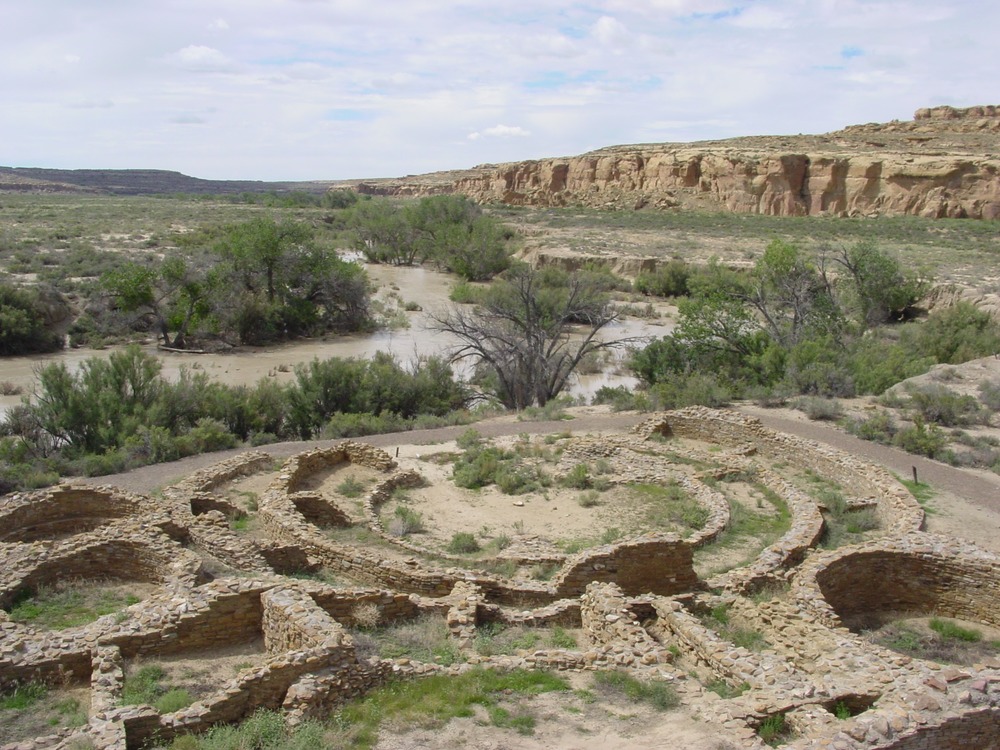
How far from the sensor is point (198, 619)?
363 inches

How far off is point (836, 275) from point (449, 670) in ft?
112

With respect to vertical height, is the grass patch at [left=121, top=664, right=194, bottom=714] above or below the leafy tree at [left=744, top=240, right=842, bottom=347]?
below

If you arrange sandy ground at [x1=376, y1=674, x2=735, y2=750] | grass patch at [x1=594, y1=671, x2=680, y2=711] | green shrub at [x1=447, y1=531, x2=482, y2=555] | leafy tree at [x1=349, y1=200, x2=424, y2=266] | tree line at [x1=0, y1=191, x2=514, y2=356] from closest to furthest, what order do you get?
1. sandy ground at [x1=376, y1=674, x2=735, y2=750]
2. grass patch at [x1=594, y1=671, x2=680, y2=711]
3. green shrub at [x1=447, y1=531, x2=482, y2=555]
4. tree line at [x1=0, y1=191, x2=514, y2=356]
5. leafy tree at [x1=349, y1=200, x2=424, y2=266]

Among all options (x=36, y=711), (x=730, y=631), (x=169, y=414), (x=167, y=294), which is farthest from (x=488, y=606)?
(x=167, y=294)

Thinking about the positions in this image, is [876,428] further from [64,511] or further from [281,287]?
[281,287]

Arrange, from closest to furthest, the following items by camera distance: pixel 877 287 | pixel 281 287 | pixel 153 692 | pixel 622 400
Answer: pixel 153 692
pixel 622 400
pixel 877 287
pixel 281 287

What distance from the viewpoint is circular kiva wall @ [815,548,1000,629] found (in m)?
10.7

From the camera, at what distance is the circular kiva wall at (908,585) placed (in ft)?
35.1

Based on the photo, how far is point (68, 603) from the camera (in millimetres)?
10547

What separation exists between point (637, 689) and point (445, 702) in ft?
6.10

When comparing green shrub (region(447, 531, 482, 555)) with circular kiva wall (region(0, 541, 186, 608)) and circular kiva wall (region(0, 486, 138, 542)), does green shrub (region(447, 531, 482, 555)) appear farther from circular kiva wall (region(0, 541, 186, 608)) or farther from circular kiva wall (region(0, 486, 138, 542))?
circular kiva wall (region(0, 486, 138, 542))

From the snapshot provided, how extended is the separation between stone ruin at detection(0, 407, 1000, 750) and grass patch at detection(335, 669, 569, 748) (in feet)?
0.71

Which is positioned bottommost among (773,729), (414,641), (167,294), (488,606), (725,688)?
(414,641)

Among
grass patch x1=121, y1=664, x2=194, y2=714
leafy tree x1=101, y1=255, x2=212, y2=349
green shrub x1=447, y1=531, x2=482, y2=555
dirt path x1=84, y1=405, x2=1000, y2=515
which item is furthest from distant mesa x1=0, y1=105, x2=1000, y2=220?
grass patch x1=121, y1=664, x2=194, y2=714
